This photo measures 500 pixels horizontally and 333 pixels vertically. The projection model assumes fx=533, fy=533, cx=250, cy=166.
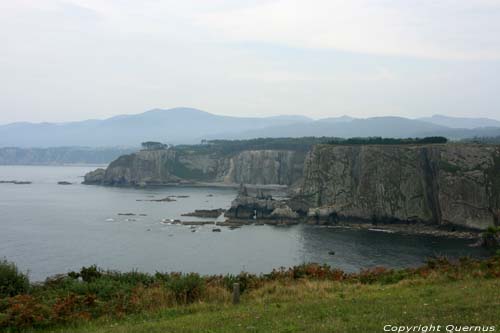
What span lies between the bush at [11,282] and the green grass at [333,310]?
4812 mm

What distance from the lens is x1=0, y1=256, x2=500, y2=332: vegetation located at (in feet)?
37.4

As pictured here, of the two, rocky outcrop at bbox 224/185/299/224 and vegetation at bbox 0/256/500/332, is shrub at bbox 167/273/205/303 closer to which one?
vegetation at bbox 0/256/500/332

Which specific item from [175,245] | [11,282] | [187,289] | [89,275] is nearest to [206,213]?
[175,245]

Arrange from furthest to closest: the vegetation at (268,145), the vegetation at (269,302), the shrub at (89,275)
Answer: the vegetation at (268,145), the shrub at (89,275), the vegetation at (269,302)

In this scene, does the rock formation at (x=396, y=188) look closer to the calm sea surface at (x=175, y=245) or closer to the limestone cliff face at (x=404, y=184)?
the limestone cliff face at (x=404, y=184)

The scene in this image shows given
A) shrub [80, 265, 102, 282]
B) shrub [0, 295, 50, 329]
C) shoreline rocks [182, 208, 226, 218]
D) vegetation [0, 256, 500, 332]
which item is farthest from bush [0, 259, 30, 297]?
shoreline rocks [182, 208, 226, 218]

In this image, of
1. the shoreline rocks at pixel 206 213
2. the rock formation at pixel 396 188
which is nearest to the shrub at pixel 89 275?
the rock formation at pixel 396 188

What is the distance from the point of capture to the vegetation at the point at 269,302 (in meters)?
11.4

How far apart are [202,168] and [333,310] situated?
161m

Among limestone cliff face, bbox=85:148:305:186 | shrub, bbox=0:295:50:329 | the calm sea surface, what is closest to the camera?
shrub, bbox=0:295:50:329

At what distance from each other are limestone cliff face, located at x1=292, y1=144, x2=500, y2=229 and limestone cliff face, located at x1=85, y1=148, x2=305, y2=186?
193 feet

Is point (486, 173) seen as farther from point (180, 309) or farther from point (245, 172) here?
point (245, 172)

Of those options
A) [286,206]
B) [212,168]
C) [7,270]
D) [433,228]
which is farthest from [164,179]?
[7,270]

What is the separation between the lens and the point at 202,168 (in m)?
172
